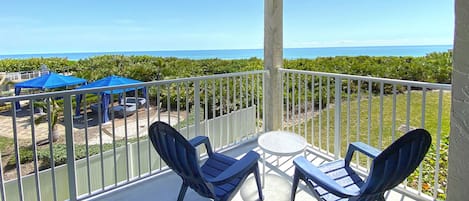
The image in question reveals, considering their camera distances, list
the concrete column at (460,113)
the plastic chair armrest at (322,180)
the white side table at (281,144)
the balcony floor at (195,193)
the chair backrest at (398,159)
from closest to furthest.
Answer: the concrete column at (460,113), the chair backrest at (398,159), the plastic chair armrest at (322,180), the white side table at (281,144), the balcony floor at (195,193)

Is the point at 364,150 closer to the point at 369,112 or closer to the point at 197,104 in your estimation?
the point at 369,112

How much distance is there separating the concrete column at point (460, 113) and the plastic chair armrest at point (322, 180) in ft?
1.62

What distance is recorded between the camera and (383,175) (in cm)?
164

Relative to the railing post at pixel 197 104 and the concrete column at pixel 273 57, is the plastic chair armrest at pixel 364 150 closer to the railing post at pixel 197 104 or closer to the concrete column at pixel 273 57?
the railing post at pixel 197 104

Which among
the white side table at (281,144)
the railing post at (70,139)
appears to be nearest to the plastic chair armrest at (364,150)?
the white side table at (281,144)

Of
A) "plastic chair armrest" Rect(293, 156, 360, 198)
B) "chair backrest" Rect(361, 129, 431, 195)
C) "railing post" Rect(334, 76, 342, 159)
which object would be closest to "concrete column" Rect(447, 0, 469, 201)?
"chair backrest" Rect(361, 129, 431, 195)

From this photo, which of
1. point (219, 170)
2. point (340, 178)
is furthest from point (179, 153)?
point (340, 178)

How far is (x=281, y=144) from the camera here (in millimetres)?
2570

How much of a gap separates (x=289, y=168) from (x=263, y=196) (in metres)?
0.70

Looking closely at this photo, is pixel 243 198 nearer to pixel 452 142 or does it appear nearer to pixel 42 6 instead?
pixel 452 142

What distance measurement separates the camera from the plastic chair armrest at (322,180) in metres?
1.72

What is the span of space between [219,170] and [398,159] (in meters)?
1.28

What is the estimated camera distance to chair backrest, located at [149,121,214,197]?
6.07 feet

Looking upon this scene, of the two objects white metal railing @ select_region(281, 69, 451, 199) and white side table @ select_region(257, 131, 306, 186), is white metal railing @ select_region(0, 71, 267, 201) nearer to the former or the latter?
white metal railing @ select_region(281, 69, 451, 199)
